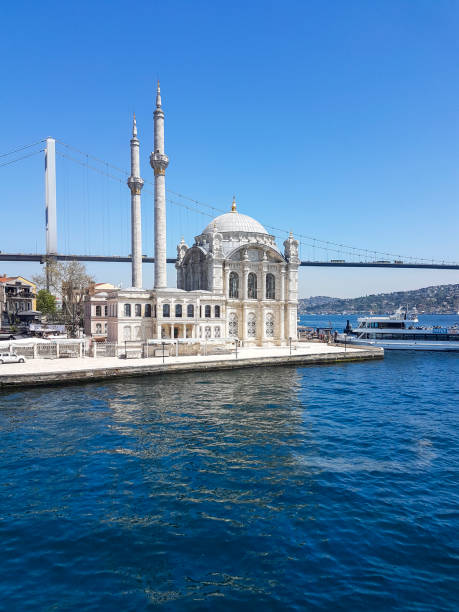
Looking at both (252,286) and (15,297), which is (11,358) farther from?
(15,297)

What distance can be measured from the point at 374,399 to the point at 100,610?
1917 centimetres

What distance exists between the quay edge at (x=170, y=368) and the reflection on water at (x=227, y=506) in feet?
14.9

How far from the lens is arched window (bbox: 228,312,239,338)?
4281 centimetres

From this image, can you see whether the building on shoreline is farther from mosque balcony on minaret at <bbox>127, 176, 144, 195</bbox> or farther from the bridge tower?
mosque balcony on minaret at <bbox>127, 176, 144, 195</bbox>

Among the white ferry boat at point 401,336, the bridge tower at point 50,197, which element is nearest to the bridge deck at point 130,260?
the bridge tower at point 50,197

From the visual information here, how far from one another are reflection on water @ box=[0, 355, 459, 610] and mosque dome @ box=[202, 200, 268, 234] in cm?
2902

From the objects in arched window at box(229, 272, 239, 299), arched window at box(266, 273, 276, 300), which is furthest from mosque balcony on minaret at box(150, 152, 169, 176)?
arched window at box(266, 273, 276, 300)

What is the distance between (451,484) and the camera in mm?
11883

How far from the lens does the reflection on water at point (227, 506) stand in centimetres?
752

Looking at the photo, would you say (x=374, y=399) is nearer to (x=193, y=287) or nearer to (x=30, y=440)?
(x=30, y=440)

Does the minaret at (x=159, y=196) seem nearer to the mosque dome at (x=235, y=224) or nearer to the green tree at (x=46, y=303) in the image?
the mosque dome at (x=235, y=224)

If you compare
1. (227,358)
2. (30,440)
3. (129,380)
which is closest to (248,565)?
(30,440)

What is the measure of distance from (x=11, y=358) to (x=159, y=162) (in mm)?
21363

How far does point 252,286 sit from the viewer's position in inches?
1730
